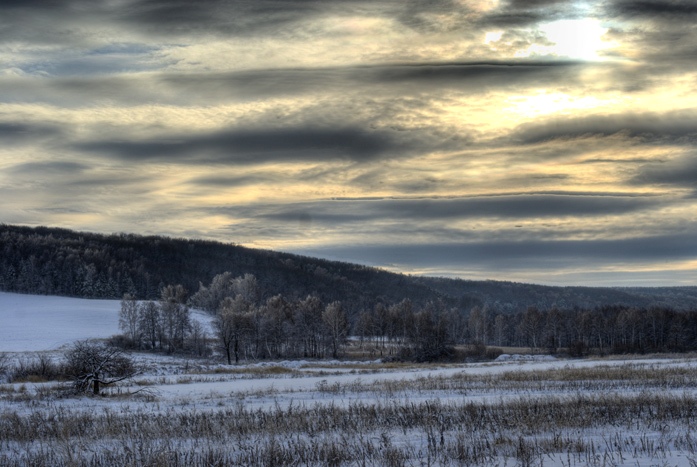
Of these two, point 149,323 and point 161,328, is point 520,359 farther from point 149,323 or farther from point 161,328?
point 149,323

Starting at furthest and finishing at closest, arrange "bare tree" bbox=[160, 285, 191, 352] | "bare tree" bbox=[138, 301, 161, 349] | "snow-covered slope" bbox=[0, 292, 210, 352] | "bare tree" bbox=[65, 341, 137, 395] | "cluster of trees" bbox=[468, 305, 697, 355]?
"cluster of trees" bbox=[468, 305, 697, 355]
"bare tree" bbox=[160, 285, 191, 352]
"bare tree" bbox=[138, 301, 161, 349]
"snow-covered slope" bbox=[0, 292, 210, 352]
"bare tree" bbox=[65, 341, 137, 395]

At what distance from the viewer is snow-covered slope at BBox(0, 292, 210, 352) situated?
377 ft

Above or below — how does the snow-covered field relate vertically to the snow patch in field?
above

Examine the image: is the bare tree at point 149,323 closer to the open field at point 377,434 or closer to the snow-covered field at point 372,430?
the snow-covered field at point 372,430

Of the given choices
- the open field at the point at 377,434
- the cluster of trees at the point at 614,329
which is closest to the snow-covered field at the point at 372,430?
the open field at the point at 377,434

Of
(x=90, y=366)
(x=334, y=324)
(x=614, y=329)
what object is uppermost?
(x=90, y=366)

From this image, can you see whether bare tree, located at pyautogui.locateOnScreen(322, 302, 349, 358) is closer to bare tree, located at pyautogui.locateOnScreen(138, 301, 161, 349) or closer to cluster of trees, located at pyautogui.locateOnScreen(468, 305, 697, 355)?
bare tree, located at pyautogui.locateOnScreen(138, 301, 161, 349)

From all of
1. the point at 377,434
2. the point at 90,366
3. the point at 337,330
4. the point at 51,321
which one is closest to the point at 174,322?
the point at 337,330

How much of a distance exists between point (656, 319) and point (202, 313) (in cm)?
12590

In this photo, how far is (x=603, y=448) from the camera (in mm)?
15359

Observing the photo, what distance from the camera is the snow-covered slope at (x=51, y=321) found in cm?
11488

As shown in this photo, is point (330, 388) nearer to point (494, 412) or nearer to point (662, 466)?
point (494, 412)

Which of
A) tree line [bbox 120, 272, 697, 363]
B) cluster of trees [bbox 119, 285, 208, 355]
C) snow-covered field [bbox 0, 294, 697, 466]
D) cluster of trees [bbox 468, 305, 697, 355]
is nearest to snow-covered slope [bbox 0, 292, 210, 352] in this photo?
cluster of trees [bbox 119, 285, 208, 355]

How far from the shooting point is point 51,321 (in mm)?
148875
